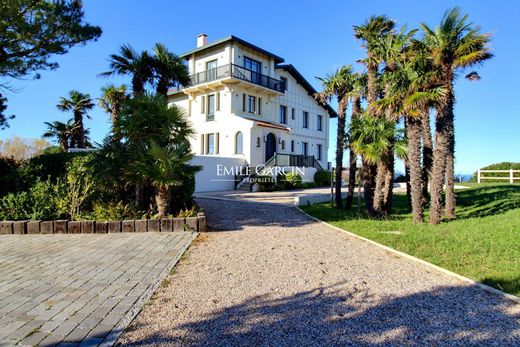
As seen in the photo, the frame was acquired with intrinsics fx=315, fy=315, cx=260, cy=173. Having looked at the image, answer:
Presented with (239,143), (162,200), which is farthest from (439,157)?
(239,143)

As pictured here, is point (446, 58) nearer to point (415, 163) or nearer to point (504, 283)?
Result: point (415, 163)

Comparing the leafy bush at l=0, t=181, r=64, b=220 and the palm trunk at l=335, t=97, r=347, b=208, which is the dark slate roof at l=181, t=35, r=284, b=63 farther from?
the leafy bush at l=0, t=181, r=64, b=220

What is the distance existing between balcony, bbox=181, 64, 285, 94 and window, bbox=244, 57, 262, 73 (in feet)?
2.98

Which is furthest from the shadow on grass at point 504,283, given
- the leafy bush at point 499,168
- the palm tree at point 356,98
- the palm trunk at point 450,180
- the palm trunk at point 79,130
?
the leafy bush at point 499,168

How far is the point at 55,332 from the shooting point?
9.87 ft

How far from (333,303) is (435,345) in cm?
115

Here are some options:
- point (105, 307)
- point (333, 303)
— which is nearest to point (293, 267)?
point (333, 303)

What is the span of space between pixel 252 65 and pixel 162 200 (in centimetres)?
2017

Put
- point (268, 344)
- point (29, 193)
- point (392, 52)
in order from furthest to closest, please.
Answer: point (392, 52)
point (29, 193)
point (268, 344)

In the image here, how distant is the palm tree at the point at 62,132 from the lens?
70.3ft

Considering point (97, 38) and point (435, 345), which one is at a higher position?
point (97, 38)

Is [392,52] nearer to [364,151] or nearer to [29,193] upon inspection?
[364,151]

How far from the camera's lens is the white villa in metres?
23.0

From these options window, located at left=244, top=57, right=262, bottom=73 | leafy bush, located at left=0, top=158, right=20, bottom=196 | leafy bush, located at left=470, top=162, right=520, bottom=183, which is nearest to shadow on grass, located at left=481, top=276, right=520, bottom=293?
leafy bush, located at left=0, top=158, right=20, bottom=196
